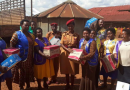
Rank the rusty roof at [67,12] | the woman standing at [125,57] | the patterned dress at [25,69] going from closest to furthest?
the woman standing at [125,57] → the patterned dress at [25,69] → the rusty roof at [67,12]

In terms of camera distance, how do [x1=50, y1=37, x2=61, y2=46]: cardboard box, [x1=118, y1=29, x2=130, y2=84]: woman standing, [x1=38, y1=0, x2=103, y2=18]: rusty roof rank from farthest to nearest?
[x1=38, y1=0, x2=103, y2=18]: rusty roof < [x1=50, y1=37, x2=61, y2=46]: cardboard box < [x1=118, y1=29, x2=130, y2=84]: woman standing

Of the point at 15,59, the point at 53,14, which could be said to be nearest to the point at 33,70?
the point at 15,59

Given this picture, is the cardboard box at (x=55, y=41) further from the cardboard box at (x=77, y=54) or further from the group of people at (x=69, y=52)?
the cardboard box at (x=77, y=54)

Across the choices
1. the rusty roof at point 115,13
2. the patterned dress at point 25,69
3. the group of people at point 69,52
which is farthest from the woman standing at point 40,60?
the rusty roof at point 115,13

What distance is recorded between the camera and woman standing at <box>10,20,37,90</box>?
3.29 metres

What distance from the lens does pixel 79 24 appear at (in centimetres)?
988

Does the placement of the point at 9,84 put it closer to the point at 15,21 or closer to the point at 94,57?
the point at 94,57

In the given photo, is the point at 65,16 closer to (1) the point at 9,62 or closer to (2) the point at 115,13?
(1) the point at 9,62

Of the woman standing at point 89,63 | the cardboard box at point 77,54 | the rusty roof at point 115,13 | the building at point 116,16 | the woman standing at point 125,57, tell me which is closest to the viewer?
the woman standing at point 125,57

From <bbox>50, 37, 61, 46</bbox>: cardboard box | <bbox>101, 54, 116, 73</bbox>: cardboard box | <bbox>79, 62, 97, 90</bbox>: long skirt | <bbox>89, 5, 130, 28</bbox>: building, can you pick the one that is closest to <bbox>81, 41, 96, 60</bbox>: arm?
<bbox>79, 62, 97, 90</bbox>: long skirt

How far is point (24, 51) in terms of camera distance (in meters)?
3.36

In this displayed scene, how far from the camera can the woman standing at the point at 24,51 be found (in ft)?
10.8

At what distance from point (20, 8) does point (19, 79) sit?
9.55 m

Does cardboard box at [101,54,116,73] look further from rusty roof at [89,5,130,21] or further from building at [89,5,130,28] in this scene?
rusty roof at [89,5,130,21]
